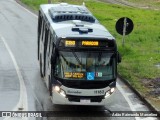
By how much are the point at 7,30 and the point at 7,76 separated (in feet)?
45.4

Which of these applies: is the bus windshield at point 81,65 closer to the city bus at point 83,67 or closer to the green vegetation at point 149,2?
the city bus at point 83,67

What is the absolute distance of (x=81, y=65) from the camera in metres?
17.2

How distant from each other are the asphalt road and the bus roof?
99.7 inches

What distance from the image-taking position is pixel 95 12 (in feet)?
157

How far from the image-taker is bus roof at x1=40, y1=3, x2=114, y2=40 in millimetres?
17625

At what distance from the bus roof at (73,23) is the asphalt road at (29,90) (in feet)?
8.31

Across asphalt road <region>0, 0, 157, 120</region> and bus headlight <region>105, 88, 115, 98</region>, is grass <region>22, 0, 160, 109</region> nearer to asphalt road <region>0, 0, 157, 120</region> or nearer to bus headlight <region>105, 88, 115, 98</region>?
asphalt road <region>0, 0, 157, 120</region>

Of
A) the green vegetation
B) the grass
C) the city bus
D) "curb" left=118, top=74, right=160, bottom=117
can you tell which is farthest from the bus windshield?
the green vegetation

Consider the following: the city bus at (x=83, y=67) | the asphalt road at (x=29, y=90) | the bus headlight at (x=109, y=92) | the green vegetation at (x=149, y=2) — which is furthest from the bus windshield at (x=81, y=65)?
the green vegetation at (x=149, y=2)

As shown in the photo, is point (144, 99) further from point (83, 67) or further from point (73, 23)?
point (73, 23)

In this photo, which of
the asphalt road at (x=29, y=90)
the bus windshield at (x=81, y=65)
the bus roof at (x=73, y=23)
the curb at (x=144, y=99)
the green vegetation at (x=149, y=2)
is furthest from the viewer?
the green vegetation at (x=149, y=2)

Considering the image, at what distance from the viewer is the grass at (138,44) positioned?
23891 millimetres

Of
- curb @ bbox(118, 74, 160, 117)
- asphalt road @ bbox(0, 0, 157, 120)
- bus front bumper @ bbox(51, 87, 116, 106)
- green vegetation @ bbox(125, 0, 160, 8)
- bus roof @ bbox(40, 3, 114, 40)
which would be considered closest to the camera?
bus front bumper @ bbox(51, 87, 116, 106)

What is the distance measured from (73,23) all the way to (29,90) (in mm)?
3713
